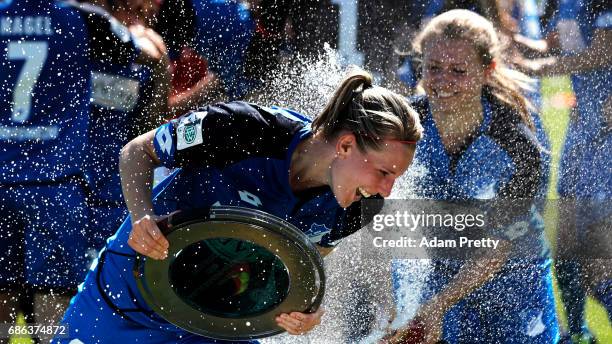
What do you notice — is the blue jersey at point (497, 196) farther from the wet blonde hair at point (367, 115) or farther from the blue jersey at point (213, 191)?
the wet blonde hair at point (367, 115)

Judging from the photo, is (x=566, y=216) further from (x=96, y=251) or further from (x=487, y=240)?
(x=96, y=251)

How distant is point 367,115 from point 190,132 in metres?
0.51

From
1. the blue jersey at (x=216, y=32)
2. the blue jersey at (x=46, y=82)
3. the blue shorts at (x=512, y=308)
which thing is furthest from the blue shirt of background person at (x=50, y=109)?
the blue shorts at (x=512, y=308)

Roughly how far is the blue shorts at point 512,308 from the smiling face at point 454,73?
28.8 inches

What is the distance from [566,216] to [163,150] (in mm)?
2048

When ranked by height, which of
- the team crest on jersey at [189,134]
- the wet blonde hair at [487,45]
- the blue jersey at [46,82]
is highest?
the wet blonde hair at [487,45]

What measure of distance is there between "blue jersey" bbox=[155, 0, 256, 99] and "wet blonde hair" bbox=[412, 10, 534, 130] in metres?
0.78

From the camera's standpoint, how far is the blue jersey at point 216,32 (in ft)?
13.4

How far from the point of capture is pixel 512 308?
13.3 ft

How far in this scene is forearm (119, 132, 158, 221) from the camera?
264cm

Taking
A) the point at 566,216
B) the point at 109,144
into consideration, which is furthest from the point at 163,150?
the point at 566,216

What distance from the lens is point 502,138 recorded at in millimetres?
3891

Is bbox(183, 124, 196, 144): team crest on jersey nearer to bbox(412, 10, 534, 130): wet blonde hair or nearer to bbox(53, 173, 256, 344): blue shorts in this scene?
bbox(53, 173, 256, 344): blue shorts

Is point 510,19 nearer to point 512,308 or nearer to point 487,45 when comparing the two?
point 487,45
